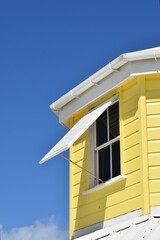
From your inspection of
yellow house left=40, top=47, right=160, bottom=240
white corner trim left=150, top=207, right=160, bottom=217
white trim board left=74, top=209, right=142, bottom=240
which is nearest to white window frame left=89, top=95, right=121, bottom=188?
yellow house left=40, top=47, right=160, bottom=240

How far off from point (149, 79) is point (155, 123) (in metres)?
0.90

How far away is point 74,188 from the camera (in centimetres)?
1466

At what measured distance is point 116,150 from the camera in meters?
13.7

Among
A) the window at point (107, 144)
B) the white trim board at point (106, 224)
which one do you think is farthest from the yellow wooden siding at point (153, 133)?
the window at point (107, 144)

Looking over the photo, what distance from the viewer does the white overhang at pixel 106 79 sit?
13070 millimetres

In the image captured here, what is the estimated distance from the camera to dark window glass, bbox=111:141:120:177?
44.5 ft

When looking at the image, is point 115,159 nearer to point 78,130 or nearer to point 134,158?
point 134,158

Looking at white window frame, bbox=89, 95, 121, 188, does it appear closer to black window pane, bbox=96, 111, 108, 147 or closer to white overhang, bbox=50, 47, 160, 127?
black window pane, bbox=96, 111, 108, 147

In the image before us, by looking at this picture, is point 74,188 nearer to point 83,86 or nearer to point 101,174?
point 101,174

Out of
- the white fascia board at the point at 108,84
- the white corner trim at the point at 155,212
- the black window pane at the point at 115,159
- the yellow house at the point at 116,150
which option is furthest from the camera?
the black window pane at the point at 115,159

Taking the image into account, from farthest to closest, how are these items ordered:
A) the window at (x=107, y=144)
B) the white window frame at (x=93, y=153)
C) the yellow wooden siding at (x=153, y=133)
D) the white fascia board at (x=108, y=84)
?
the white window frame at (x=93, y=153) < the window at (x=107, y=144) < the white fascia board at (x=108, y=84) < the yellow wooden siding at (x=153, y=133)

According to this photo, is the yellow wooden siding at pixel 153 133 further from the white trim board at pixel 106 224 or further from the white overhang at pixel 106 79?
the white trim board at pixel 106 224

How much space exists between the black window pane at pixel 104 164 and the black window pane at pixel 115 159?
20 centimetres

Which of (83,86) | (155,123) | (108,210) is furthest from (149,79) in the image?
(108,210)
